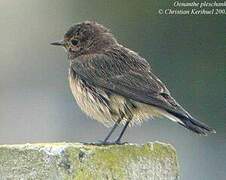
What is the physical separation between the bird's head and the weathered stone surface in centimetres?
295

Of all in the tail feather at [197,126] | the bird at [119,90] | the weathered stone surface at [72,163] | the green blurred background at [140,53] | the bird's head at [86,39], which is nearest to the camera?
the weathered stone surface at [72,163]

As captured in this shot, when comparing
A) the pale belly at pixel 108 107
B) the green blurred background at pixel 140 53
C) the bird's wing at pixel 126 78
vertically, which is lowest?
the green blurred background at pixel 140 53

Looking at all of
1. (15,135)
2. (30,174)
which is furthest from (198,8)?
(30,174)

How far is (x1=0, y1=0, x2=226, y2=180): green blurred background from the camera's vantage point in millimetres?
10523

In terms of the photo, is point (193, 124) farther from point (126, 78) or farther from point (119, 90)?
point (126, 78)

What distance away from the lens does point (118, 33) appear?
12.4 meters

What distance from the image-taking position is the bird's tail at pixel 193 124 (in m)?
5.65

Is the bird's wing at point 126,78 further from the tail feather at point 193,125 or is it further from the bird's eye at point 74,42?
the bird's eye at point 74,42

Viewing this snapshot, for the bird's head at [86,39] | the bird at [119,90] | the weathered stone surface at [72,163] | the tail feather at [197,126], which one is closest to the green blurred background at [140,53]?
the bird's head at [86,39]

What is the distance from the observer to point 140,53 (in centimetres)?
1156

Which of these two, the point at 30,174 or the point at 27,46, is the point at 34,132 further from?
the point at 30,174

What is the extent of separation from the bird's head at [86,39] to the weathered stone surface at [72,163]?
2.95 m

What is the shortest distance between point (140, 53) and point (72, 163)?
24.9 feet

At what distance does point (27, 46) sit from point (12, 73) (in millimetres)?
739
